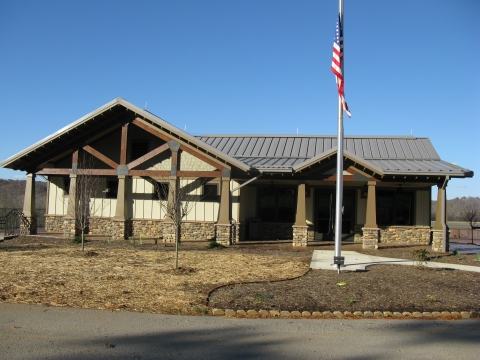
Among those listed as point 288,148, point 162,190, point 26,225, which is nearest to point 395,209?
point 288,148

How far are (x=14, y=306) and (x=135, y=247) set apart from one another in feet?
28.6

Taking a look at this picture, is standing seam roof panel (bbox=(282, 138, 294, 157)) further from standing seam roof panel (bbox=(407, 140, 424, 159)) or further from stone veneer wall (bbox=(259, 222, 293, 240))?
standing seam roof panel (bbox=(407, 140, 424, 159))

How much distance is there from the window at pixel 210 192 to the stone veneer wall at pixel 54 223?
22.2ft

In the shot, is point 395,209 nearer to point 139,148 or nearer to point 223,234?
point 223,234

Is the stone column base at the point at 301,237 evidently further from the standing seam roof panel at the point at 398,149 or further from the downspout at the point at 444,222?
the standing seam roof panel at the point at 398,149

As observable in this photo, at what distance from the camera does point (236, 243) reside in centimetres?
1931

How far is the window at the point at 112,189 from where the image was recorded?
72.2 feet

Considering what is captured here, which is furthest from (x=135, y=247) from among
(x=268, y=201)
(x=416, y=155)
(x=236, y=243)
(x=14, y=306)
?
(x=416, y=155)

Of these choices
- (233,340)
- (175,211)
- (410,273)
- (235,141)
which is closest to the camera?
(233,340)

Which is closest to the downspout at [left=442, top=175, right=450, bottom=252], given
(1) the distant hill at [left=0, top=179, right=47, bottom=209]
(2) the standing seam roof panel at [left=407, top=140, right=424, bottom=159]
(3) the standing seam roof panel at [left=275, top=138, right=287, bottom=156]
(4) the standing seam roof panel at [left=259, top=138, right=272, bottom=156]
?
(2) the standing seam roof panel at [left=407, top=140, right=424, bottom=159]

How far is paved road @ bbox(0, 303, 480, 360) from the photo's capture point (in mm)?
6242

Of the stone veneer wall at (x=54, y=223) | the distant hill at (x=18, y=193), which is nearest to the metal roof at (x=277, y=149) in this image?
the stone veneer wall at (x=54, y=223)

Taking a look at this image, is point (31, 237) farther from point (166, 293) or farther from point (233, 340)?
point (233, 340)

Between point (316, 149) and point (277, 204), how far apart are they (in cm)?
357
